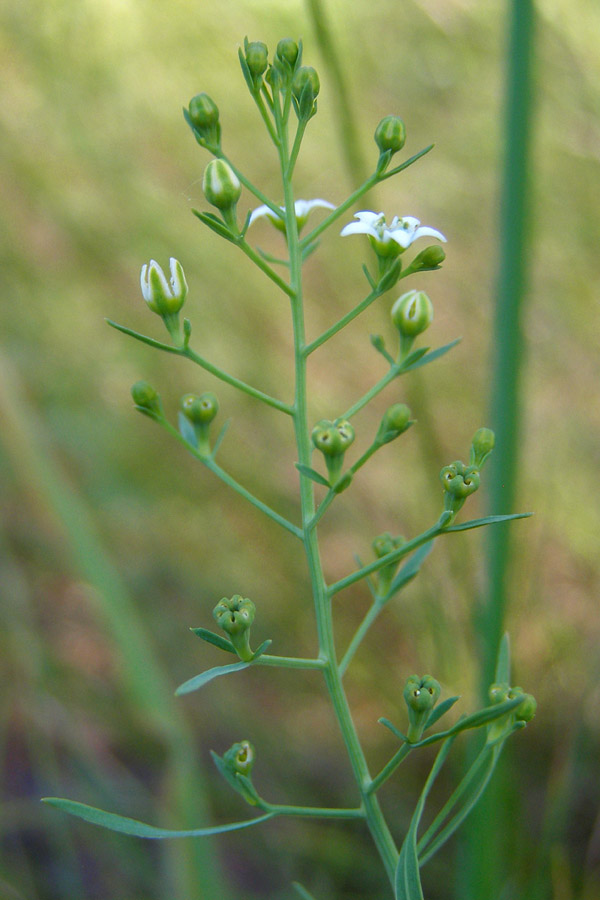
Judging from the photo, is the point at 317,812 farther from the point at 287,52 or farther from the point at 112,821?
the point at 287,52

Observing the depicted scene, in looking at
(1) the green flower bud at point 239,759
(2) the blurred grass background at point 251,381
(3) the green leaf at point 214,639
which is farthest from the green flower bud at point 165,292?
(2) the blurred grass background at point 251,381

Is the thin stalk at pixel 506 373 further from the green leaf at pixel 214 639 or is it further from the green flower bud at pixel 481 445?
the green leaf at pixel 214 639

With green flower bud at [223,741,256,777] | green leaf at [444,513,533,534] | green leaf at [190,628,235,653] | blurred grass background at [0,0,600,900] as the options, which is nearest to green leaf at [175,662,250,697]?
green leaf at [190,628,235,653]

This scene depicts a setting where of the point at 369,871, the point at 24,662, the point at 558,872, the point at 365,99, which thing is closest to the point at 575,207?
the point at 365,99

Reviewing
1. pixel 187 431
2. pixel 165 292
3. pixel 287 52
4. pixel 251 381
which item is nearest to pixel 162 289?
pixel 165 292

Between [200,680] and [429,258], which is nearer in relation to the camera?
[200,680]

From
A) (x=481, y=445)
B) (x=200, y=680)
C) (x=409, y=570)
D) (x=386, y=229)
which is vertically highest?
(x=386, y=229)

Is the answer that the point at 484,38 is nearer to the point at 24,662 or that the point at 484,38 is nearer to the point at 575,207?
the point at 575,207
